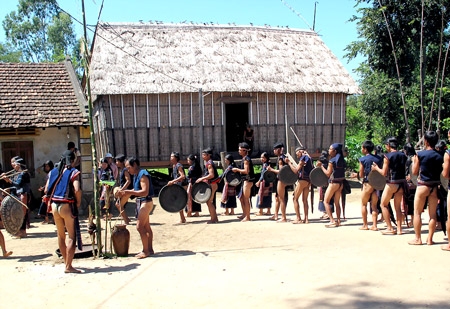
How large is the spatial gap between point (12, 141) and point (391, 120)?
1477 cm

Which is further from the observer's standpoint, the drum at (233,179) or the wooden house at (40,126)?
the wooden house at (40,126)

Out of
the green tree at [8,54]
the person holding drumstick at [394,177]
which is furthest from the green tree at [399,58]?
the green tree at [8,54]

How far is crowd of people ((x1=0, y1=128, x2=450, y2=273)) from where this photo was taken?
22.7 feet

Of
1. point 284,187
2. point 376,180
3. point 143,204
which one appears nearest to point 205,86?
point 284,187

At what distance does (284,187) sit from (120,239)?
4.33m

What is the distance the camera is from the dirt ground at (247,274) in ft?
17.7

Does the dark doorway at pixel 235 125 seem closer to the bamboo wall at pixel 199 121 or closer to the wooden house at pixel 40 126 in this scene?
the bamboo wall at pixel 199 121

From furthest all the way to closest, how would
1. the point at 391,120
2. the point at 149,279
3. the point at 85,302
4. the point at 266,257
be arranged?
the point at 391,120 < the point at 266,257 < the point at 149,279 < the point at 85,302

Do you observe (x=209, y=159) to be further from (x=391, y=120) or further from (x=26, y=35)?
(x=26, y=35)

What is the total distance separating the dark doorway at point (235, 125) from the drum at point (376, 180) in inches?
469

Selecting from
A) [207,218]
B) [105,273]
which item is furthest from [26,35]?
[105,273]

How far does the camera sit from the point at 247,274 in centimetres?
639

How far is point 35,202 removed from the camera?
43.3ft

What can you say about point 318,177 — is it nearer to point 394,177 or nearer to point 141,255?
point 394,177
